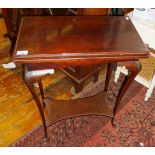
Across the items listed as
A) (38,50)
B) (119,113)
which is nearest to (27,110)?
(119,113)

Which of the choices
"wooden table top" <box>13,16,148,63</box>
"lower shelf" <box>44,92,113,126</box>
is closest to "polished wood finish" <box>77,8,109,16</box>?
"wooden table top" <box>13,16,148,63</box>

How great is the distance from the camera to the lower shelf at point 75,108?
158cm

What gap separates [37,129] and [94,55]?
0.83 meters

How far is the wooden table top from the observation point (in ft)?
3.43

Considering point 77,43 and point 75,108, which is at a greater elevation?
point 77,43

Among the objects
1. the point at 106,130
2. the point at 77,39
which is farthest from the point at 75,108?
the point at 77,39

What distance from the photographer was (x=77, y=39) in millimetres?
1139

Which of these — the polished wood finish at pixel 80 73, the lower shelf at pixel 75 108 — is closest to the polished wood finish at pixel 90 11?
the polished wood finish at pixel 80 73

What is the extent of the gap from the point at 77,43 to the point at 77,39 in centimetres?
4

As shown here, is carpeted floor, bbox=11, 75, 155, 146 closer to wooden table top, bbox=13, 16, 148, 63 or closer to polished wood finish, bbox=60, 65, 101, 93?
polished wood finish, bbox=60, 65, 101, 93

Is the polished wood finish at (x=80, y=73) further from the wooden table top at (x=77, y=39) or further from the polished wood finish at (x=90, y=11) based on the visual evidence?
the wooden table top at (x=77, y=39)

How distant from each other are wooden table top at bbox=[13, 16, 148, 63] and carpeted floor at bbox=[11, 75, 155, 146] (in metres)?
0.72

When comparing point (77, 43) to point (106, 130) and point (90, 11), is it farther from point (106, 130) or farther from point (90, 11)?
point (106, 130)

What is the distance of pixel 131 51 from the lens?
1.08 meters
